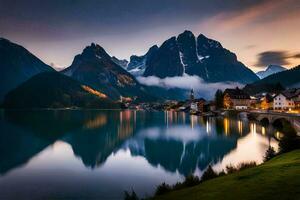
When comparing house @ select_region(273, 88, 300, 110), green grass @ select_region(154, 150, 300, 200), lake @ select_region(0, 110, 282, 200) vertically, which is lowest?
lake @ select_region(0, 110, 282, 200)

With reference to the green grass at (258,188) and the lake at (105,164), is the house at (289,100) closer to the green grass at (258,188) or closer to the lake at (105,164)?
the lake at (105,164)

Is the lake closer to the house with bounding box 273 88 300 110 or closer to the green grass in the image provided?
the green grass

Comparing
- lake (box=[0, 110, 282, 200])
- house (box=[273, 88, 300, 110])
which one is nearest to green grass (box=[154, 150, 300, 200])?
lake (box=[0, 110, 282, 200])

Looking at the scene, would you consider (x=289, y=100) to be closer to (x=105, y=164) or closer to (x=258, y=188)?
(x=105, y=164)

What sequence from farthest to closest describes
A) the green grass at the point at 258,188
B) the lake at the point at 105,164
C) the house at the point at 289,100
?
the house at the point at 289,100
the lake at the point at 105,164
the green grass at the point at 258,188

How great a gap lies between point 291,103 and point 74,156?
13175 cm

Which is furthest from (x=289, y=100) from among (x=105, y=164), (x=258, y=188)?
(x=258, y=188)

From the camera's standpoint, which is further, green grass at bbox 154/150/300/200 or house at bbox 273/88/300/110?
house at bbox 273/88/300/110

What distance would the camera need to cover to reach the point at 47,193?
3353cm

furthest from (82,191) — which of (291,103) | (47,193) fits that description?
(291,103)

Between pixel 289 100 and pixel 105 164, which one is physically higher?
pixel 289 100

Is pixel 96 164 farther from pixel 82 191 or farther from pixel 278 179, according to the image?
pixel 278 179

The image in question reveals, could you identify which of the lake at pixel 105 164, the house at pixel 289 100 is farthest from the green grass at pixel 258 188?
the house at pixel 289 100

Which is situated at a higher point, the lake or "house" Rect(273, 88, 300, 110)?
"house" Rect(273, 88, 300, 110)
